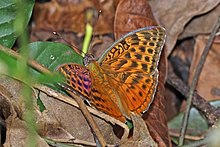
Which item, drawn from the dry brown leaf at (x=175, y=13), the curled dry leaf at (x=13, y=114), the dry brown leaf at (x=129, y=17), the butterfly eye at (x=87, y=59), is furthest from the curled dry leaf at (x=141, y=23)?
the curled dry leaf at (x=13, y=114)

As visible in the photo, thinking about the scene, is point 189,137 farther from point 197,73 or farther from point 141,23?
point 141,23

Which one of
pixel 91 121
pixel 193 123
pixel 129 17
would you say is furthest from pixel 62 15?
pixel 91 121

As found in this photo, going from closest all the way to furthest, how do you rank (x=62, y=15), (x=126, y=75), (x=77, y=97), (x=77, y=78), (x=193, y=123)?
(x=77, y=78)
(x=77, y=97)
(x=126, y=75)
(x=193, y=123)
(x=62, y=15)

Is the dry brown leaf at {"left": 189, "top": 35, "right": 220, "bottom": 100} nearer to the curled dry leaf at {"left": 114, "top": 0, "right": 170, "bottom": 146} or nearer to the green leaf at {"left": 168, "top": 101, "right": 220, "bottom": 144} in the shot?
the green leaf at {"left": 168, "top": 101, "right": 220, "bottom": 144}

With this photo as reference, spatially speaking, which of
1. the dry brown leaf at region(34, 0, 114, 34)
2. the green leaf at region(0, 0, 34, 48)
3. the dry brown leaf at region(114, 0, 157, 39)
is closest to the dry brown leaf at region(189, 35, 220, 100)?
the dry brown leaf at region(114, 0, 157, 39)

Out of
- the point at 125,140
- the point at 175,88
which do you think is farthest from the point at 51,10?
the point at 125,140

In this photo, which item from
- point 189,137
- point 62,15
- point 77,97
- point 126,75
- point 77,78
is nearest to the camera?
point 77,78
